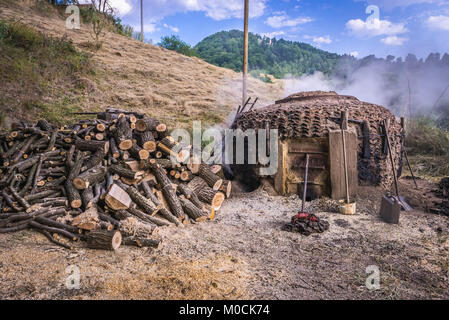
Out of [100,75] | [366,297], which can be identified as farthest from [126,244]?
[100,75]

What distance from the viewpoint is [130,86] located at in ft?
37.1

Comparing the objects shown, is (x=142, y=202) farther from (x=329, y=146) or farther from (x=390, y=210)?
(x=390, y=210)

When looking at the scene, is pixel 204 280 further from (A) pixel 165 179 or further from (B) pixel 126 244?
(A) pixel 165 179

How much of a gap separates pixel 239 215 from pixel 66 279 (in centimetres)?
280

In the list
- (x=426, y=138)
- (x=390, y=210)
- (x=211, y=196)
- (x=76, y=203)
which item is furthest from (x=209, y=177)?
(x=426, y=138)

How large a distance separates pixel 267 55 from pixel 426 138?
23.3 metres

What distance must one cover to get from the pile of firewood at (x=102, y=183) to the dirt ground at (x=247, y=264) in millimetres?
260

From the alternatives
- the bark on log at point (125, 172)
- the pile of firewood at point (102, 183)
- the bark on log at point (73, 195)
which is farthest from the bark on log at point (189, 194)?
the bark on log at point (73, 195)

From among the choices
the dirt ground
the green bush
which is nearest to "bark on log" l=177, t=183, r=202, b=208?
the dirt ground

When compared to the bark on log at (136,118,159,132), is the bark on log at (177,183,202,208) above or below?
below

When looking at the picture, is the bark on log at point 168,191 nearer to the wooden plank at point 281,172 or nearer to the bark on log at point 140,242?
the bark on log at point 140,242

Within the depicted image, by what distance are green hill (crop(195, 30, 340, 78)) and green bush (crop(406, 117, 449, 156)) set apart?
43.4ft

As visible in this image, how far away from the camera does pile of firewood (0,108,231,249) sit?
139 inches

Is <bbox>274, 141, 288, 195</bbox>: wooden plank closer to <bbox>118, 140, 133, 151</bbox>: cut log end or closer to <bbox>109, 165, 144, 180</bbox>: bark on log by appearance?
<bbox>109, 165, 144, 180</bbox>: bark on log
